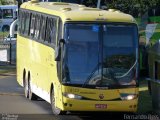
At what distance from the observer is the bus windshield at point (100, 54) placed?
51.9 ft

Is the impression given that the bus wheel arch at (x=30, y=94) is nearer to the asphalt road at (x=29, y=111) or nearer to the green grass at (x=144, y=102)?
the asphalt road at (x=29, y=111)

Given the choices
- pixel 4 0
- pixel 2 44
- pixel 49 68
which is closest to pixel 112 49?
pixel 49 68

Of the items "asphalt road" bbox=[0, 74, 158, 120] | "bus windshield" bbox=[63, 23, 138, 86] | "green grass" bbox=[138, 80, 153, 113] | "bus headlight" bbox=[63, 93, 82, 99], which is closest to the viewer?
"bus headlight" bbox=[63, 93, 82, 99]

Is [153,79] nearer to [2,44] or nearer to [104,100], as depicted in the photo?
[104,100]

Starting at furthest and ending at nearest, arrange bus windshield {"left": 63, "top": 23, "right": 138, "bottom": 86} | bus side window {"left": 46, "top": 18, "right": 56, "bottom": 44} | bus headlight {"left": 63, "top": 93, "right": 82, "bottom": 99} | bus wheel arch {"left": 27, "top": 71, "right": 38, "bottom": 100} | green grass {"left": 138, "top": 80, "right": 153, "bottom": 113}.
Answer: bus wheel arch {"left": 27, "top": 71, "right": 38, "bottom": 100} < green grass {"left": 138, "top": 80, "right": 153, "bottom": 113} < bus side window {"left": 46, "top": 18, "right": 56, "bottom": 44} < bus windshield {"left": 63, "top": 23, "right": 138, "bottom": 86} < bus headlight {"left": 63, "top": 93, "right": 82, "bottom": 99}

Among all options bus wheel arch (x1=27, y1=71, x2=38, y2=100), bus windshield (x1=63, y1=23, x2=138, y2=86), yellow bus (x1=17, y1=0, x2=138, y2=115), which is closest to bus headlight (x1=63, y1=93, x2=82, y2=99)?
yellow bus (x1=17, y1=0, x2=138, y2=115)

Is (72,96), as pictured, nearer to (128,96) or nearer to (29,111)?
(128,96)

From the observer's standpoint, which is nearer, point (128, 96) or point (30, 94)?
point (128, 96)

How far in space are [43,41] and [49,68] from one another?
4.36 ft

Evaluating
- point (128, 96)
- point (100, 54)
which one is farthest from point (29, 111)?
point (128, 96)

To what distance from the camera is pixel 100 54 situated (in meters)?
16.0

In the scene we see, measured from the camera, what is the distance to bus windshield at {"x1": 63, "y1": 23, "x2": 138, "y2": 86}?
51.9 feet

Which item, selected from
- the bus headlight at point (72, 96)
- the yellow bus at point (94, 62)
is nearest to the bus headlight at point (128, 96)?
the yellow bus at point (94, 62)

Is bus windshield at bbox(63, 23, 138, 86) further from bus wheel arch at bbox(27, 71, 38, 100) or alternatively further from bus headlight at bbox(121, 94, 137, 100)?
bus wheel arch at bbox(27, 71, 38, 100)
